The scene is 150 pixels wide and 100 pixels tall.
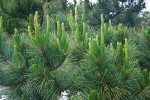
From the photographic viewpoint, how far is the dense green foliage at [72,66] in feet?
10.5

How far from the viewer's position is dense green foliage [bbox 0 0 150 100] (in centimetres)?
321

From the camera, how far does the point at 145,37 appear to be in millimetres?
3951

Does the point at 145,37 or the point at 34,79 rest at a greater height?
the point at 145,37

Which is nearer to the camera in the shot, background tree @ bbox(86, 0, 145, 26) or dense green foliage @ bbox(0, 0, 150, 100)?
dense green foliage @ bbox(0, 0, 150, 100)

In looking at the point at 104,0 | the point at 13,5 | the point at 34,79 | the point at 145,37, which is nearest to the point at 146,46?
the point at 145,37

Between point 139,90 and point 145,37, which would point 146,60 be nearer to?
point 145,37

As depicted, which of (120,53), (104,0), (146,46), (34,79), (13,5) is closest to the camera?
(120,53)

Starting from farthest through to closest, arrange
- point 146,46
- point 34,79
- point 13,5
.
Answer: point 13,5 → point 146,46 → point 34,79

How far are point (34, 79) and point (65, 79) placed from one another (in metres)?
0.33

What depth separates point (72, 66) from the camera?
3799mm

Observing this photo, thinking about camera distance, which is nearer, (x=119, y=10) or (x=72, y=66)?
(x=72, y=66)

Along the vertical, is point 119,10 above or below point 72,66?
above

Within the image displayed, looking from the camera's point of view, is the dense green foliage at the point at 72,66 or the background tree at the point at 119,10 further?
the background tree at the point at 119,10

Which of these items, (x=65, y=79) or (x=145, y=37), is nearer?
(x=65, y=79)
